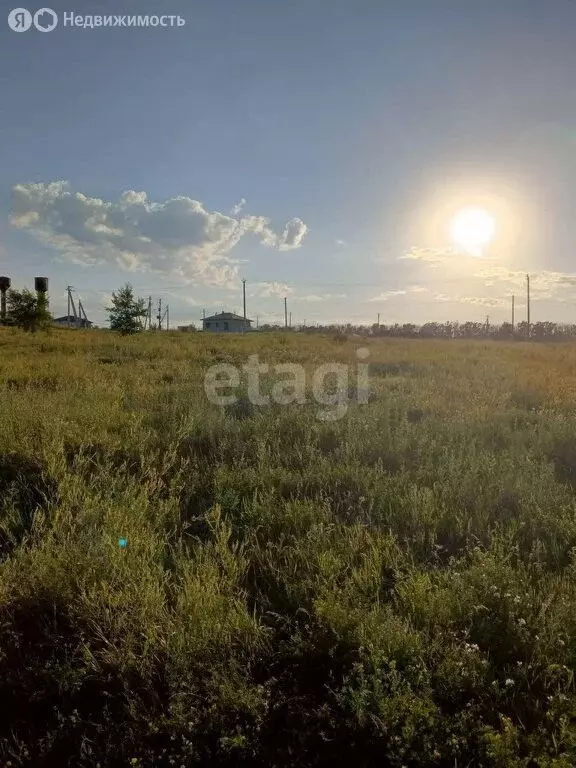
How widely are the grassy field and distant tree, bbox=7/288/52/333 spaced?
31432mm

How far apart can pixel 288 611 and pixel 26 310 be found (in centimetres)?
3516

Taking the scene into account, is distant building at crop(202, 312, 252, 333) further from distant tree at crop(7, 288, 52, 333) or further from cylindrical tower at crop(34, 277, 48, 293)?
distant tree at crop(7, 288, 52, 333)

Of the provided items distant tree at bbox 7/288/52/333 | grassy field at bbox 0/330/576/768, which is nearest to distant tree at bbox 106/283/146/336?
distant tree at bbox 7/288/52/333

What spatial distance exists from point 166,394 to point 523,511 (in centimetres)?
545

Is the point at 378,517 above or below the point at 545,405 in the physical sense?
below

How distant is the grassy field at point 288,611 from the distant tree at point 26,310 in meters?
31.4

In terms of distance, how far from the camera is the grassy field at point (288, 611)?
72.7 inches

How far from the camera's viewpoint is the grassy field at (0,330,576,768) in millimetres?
1846

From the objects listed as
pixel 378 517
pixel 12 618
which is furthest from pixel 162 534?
pixel 378 517

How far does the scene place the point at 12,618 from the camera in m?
2.43

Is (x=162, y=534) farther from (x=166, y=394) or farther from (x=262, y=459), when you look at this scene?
(x=166, y=394)

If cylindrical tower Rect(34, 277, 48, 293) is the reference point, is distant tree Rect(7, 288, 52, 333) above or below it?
below

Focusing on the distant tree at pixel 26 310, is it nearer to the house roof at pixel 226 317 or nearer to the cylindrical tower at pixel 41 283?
the cylindrical tower at pixel 41 283

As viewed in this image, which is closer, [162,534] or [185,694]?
[185,694]
